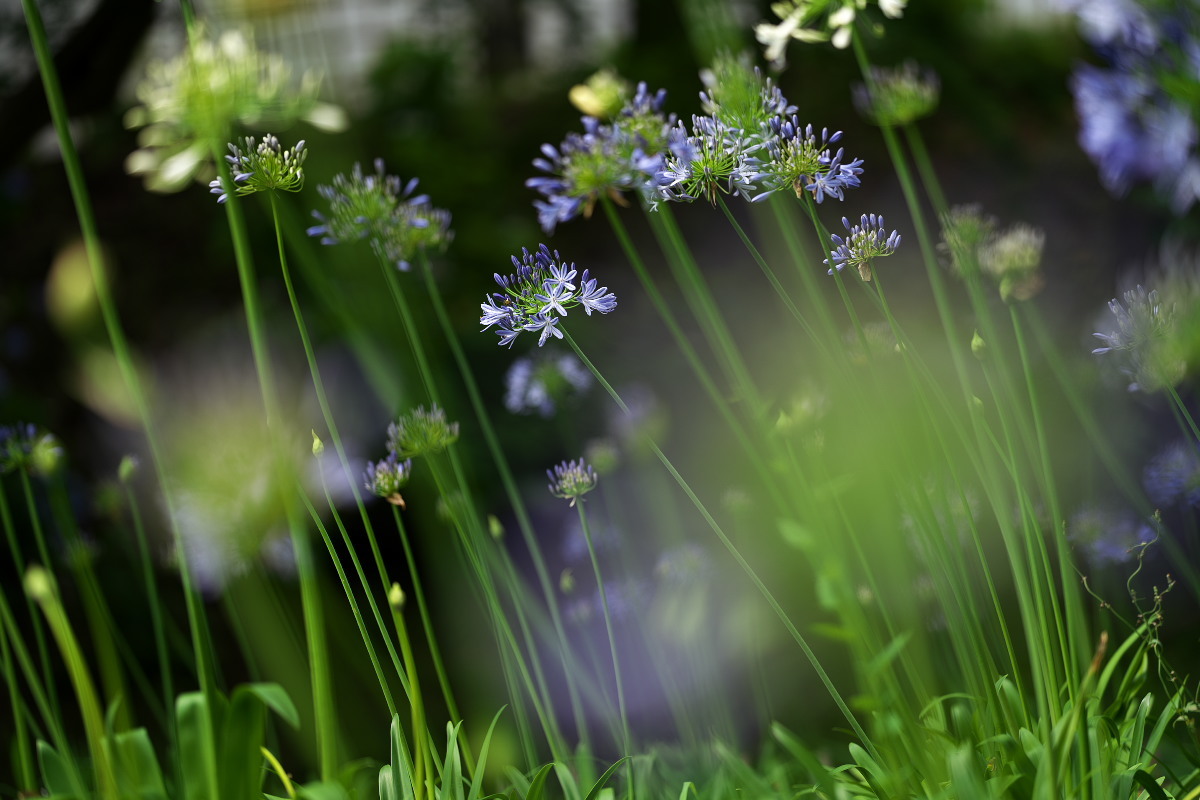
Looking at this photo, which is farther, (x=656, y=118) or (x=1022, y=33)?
(x=1022, y=33)

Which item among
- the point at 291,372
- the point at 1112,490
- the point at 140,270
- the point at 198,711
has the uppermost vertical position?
the point at 140,270

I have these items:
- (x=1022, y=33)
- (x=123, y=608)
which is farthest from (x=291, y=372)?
(x=1022, y=33)

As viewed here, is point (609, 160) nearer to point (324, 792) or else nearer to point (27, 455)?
point (324, 792)

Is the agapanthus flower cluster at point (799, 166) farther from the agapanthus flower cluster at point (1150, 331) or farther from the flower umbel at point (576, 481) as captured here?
the flower umbel at point (576, 481)

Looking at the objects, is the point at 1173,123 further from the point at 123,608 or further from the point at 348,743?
the point at 123,608

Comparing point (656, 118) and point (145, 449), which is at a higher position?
point (656, 118)

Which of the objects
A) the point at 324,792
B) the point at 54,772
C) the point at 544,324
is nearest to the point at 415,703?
the point at 324,792
